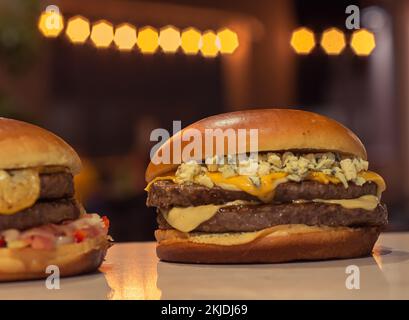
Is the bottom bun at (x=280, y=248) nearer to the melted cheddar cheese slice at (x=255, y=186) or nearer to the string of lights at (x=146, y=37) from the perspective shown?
the melted cheddar cheese slice at (x=255, y=186)

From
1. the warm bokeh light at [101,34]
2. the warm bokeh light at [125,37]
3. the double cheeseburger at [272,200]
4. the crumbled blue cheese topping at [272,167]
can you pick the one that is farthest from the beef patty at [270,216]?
the warm bokeh light at [125,37]

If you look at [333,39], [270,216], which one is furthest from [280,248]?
[333,39]

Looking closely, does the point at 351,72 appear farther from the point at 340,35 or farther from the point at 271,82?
the point at 340,35

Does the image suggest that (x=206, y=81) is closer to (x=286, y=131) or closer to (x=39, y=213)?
(x=286, y=131)

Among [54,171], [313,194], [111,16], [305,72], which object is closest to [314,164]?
[313,194]

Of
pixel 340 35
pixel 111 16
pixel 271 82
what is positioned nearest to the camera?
pixel 340 35

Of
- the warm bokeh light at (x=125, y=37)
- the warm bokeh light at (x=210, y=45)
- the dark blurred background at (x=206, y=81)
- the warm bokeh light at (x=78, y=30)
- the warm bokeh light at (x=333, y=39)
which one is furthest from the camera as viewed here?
the dark blurred background at (x=206, y=81)
